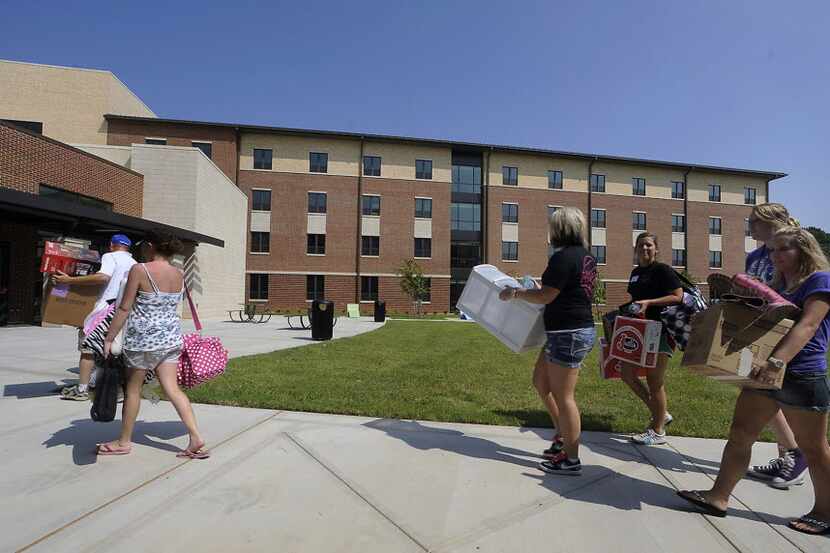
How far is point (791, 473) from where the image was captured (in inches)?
132

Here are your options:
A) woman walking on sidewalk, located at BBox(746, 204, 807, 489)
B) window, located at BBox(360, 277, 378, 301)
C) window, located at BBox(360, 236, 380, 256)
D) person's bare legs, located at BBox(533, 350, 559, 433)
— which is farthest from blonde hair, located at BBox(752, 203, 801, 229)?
window, located at BBox(360, 236, 380, 256)

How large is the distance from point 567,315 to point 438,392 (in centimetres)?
325

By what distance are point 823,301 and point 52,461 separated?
4.94 m

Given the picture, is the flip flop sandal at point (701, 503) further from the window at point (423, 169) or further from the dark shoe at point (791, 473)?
the window at point (423, 169)

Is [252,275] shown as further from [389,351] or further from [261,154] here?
[389,351]

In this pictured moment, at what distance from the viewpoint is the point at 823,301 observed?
2443 millimetres

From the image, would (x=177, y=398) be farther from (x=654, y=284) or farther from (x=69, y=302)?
(x=654, y=284)

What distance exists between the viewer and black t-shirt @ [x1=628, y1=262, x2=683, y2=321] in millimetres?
4172

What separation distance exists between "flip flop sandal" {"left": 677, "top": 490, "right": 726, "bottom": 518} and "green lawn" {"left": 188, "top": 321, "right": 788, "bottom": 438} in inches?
70.0

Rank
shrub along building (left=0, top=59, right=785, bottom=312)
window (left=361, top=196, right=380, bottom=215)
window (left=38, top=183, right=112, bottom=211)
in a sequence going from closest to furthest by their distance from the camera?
window (left=38, top=183, right=112, bottom=211)
shrub along building (left=0, top=59, right=785, bottom=312)
window (left=361, top=196, right=380, bottom=215)

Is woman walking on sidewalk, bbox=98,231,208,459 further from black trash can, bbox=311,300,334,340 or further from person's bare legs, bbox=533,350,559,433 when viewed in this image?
black trash can, bbox=311,300,334,340

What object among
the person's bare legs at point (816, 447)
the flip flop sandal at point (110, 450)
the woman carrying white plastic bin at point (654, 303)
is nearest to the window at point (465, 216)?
the woman carrying white plastic bin at point (654, 303)

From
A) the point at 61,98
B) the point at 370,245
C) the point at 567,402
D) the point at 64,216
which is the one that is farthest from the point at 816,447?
the point at 61,98

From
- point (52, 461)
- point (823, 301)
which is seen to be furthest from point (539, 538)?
point (52, 461)
